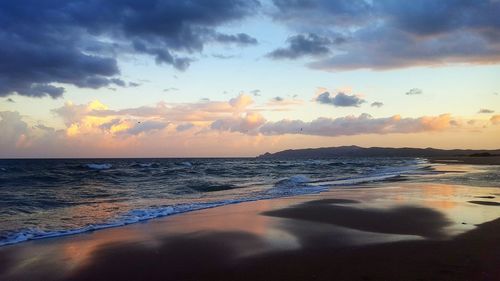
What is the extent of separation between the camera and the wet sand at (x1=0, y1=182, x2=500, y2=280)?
7070 mm

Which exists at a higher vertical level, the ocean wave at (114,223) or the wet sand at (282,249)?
the wet sand at (282,249)

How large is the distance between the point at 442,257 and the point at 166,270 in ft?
16.2

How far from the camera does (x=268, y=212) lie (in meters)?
15.1

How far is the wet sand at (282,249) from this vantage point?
7.07m

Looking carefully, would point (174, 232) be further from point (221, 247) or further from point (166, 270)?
point (166, 270)

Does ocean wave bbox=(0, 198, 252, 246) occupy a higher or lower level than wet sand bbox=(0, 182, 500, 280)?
lower

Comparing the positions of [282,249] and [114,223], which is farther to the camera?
[114,223]

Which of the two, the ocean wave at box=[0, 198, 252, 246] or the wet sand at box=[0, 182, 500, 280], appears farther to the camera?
the ocean wave at box=[0, 198, 252, 246]

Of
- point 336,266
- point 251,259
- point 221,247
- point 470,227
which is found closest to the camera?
point 336,266

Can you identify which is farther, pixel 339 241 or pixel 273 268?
pixel 339 241

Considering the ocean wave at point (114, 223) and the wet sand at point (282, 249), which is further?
the ocean wave at point (114, 223)

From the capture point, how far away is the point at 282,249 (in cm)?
881

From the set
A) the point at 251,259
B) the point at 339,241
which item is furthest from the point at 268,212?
the point at 251,259

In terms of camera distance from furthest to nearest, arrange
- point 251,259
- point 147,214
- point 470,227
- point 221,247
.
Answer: point 147,214 < point 470,227 < point 221,247 < point 251,259
